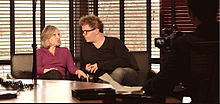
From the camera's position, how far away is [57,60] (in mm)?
5234

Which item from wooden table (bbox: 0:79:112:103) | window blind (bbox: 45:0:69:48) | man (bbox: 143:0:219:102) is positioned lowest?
wooden table (bbox: 0:79:112:103)

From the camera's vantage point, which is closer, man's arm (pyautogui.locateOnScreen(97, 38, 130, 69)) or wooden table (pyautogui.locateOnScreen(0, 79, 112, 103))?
wooden table (pyautogui.locateOnScreen(0, 79, 112, 103))

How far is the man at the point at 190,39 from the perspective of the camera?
5.46ft

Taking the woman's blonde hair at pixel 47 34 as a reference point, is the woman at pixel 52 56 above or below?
below

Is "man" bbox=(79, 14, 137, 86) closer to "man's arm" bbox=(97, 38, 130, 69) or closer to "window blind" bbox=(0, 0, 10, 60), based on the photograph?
"man's arm" bbox=(97, 38, 130, 69)

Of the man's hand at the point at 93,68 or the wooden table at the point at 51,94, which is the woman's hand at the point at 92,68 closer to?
the man's hand at the point at 93,68

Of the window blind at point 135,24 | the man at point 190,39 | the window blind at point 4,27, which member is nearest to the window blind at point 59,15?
the window blind at point 4,27

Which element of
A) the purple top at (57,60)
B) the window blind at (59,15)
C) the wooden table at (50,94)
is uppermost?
the window blind at (59,15)

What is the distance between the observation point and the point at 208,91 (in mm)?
1563

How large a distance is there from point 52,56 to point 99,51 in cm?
58

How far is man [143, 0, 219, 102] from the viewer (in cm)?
166

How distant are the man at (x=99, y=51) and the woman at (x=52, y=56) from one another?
0.63 ft

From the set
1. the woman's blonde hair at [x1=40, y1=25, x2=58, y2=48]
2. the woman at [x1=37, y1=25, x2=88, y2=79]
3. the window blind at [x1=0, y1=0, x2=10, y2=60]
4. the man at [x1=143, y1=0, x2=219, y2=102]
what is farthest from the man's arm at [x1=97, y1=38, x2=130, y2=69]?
the man at [x1=143, y1=0, x2=219, y2=102]

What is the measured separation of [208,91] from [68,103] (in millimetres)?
978
